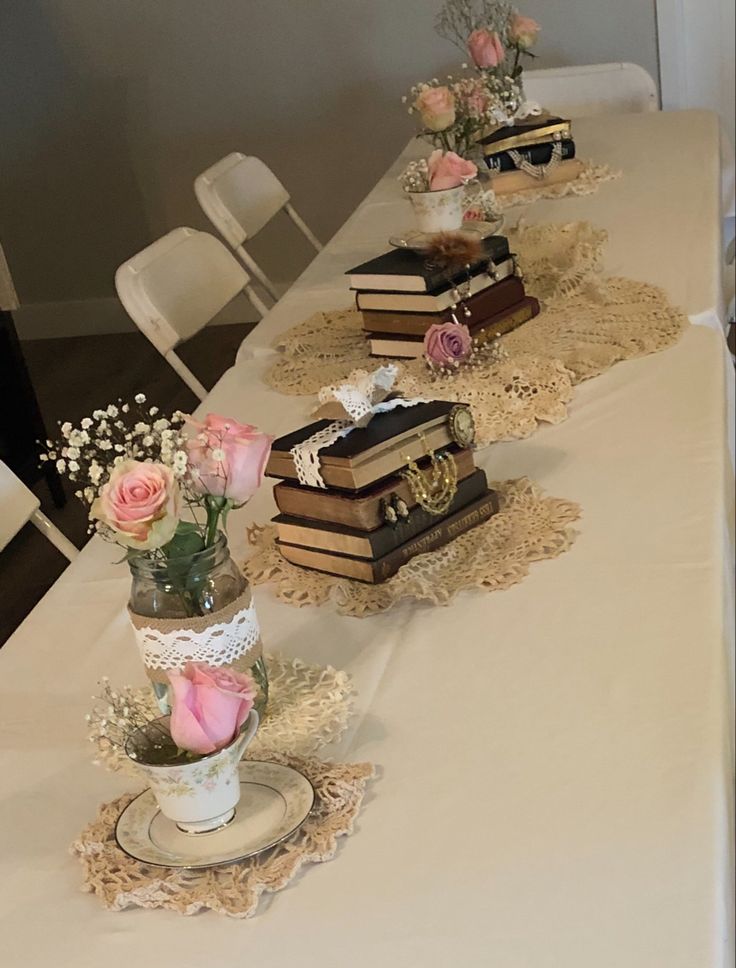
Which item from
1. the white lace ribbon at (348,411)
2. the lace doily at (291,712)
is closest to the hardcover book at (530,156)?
the white lace ribbon at (348,411)

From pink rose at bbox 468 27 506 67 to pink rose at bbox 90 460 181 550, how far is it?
2076mm

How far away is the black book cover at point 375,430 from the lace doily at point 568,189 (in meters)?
1.33

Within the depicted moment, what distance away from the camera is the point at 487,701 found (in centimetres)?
101

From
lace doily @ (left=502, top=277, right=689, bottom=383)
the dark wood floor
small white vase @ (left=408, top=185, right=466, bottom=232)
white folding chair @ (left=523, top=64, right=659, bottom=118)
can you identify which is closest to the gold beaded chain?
lace doily @ (left=502, top=277, right=689, bottom=383)

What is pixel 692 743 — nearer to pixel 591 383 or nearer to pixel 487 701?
pixel 487 701

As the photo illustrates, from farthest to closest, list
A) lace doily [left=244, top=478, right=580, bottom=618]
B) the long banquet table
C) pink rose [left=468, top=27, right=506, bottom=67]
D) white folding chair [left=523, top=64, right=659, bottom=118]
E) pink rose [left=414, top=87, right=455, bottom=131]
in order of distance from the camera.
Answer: white folding chair [left=523, top=64, right=659, bottom=118] < pink rose [left=468, top=27, right=506, bottom=67] < pink rose [left=414, top=87, right=455, bottom=131] < lace doily [left=244, top=478, right=580, bottom=618] < the long banquet table

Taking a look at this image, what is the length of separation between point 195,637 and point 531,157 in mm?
1923

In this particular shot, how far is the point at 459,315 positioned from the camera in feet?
5.72

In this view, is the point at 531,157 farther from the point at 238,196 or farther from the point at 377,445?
the point at 377,445

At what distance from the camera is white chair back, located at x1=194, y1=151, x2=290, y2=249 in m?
2.73

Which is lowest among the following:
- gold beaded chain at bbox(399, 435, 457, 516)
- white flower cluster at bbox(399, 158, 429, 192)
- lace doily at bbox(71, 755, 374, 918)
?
lace doily at bbox(71, 755, 374, 918)

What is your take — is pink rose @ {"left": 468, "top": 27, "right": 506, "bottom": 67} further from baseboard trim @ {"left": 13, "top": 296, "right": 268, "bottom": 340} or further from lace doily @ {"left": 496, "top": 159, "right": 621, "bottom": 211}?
baseboard trim @ {"left": 13, "top": 296, "right": 268, "bottom": 340}

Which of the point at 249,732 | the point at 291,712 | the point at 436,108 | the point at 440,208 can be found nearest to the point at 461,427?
the point at 291,712

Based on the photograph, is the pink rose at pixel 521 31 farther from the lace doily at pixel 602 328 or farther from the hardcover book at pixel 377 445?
the hardcover book at pixel 377 445
